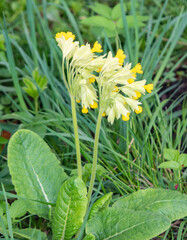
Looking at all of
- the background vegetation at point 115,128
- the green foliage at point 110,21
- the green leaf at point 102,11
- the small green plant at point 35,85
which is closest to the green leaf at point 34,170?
the background vegetation at point 115,128

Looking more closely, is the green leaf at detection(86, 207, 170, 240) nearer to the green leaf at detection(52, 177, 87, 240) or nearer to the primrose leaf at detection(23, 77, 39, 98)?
the green leaf at detection(52, 177, 87, 240)

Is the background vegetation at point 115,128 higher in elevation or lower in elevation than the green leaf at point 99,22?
lower

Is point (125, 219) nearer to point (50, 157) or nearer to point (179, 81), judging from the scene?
point (50, 157)

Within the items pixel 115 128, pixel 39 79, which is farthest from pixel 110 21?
pixel 115 128

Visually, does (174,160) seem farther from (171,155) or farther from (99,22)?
(99,22)

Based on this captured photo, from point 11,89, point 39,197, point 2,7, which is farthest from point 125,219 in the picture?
point 2,7

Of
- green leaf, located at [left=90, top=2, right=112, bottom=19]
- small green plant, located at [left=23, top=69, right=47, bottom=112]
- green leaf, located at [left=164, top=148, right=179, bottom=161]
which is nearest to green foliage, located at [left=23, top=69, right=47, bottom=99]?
small green plant, located at [left=23, top=69, right=47, bottom=112]

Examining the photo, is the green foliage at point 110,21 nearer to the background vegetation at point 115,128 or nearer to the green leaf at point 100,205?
the background vegetation at point 115,128
